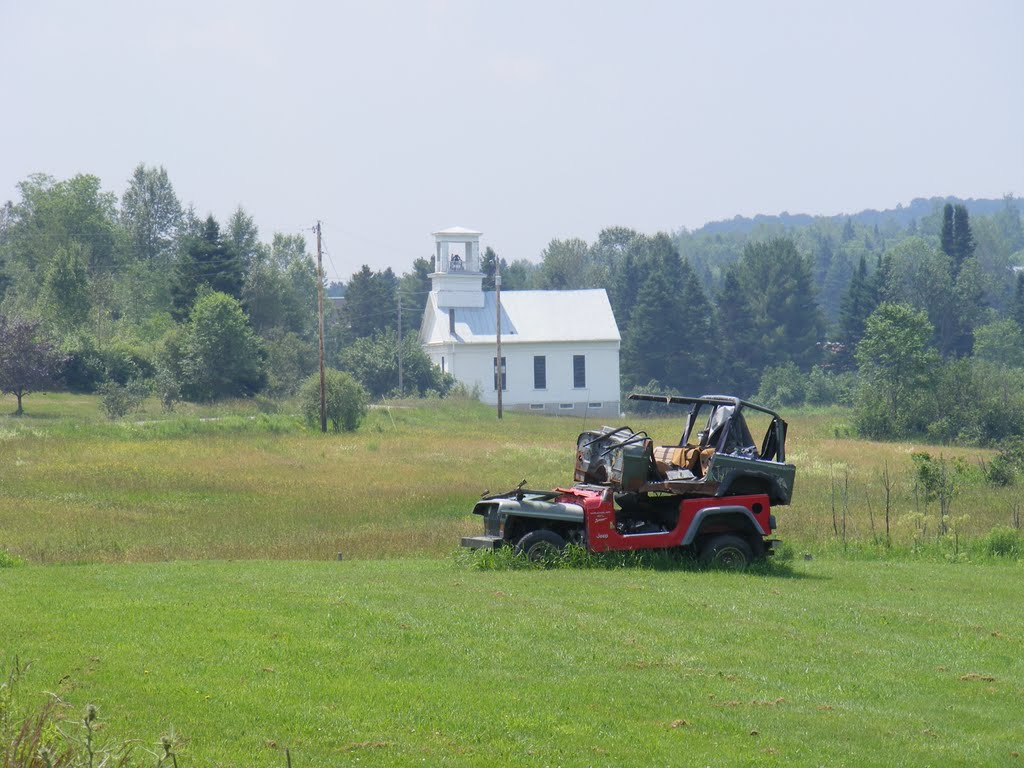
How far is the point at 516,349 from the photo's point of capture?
282 feet

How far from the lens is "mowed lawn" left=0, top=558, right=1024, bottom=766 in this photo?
8625 mm

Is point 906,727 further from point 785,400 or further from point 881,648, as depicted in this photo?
point 785,400

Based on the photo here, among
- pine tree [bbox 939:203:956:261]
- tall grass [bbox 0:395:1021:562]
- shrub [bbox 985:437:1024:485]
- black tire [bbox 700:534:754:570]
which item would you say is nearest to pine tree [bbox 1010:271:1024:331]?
pine tree [bbox 939:203:956:261]

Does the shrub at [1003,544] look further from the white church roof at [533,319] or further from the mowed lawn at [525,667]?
the white church roof at [533,319]

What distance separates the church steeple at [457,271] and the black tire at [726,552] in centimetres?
6849

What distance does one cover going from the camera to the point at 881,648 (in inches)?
484

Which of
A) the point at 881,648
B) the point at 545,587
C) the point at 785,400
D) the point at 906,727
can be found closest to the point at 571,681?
the point at 906,727

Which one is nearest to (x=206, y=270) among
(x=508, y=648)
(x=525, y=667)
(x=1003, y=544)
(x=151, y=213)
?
(x=151, y=213)

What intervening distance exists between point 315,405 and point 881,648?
45593 mm

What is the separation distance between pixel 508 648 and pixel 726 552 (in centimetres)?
703

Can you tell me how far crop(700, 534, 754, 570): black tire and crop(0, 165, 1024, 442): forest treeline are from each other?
44.7 metres

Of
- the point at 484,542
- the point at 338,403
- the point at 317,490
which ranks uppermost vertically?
the point at 338,403

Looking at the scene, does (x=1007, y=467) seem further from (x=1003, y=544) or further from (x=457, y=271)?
(x=457, y=271)

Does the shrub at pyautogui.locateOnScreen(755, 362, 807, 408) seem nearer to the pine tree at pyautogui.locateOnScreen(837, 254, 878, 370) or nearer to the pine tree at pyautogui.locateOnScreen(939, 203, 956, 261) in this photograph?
the pine tree at pyautogui.locateOnScreen(837, 254, 878, 370)
